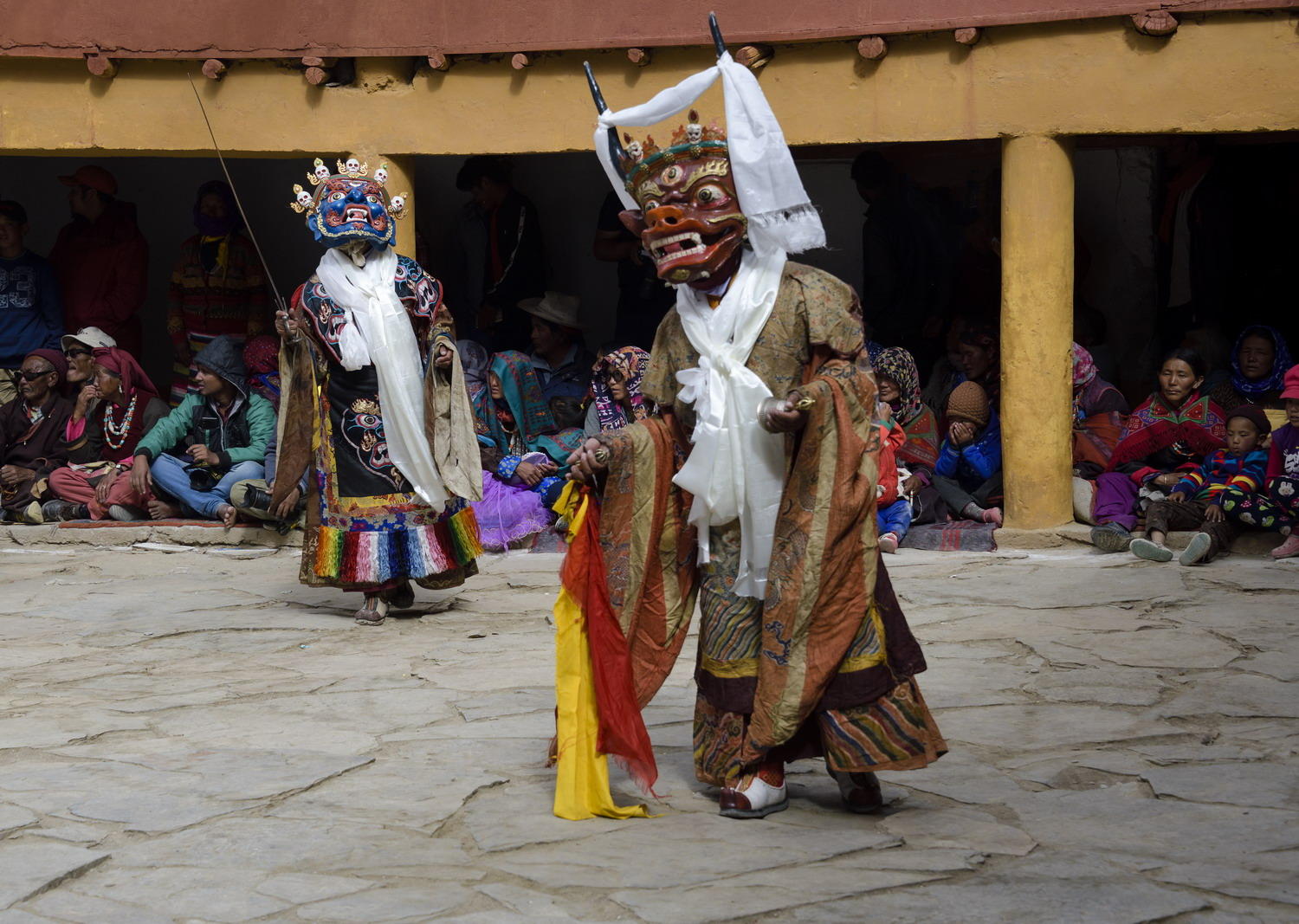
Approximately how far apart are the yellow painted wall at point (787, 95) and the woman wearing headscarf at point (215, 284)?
1396mm

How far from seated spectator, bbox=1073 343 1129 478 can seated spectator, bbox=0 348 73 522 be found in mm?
5971

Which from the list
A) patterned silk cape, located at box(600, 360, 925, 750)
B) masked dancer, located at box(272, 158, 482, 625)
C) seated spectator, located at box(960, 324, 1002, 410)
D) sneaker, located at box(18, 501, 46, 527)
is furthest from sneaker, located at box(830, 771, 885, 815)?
sneaker, located at box(18, 501, 46, 527)

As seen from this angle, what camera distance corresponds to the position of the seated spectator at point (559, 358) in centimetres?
964

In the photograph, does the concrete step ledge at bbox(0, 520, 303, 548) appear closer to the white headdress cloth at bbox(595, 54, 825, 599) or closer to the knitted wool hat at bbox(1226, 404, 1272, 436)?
the knitted wool hat at bbox(1226, 404, 1272, 436)

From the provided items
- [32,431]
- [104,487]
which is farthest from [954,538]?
[32,431]

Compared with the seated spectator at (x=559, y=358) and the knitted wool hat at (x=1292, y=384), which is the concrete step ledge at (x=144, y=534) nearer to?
the seated spectator at (x=559, y=358)

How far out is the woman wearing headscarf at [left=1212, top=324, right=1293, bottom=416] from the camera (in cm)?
834

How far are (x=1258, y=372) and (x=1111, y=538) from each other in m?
1.30

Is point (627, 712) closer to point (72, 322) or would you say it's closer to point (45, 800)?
point (45, 800)

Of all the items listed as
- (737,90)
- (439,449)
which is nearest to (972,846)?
(737,90)

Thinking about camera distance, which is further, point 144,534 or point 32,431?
point 32,431

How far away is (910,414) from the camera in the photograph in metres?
8.87

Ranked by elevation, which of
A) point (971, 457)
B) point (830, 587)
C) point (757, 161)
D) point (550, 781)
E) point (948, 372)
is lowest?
point (550, 781)

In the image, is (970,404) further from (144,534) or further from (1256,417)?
(144,534)
